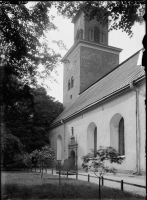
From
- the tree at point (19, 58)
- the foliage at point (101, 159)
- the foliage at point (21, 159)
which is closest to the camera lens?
the tree at point (19, 58)

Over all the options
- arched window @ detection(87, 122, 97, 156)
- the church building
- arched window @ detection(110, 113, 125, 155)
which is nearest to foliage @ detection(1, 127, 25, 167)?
the church building

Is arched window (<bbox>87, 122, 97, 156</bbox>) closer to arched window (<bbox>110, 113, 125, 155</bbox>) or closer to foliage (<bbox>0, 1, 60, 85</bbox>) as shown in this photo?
arched window (<bbox>110, 113, 125, 155</bbox>)

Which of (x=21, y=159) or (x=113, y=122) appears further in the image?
(x=113, y=122)

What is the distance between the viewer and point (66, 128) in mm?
17906

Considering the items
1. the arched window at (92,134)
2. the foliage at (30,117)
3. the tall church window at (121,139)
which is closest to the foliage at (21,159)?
the foliage at (30,117)

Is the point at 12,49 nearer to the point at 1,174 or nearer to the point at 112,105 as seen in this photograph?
the point at 1,174

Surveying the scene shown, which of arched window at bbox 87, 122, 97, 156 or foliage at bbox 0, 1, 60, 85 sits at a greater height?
foliage at bbox 0, 1, 60, 85

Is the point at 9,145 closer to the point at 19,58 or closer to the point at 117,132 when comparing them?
the point at 19,58

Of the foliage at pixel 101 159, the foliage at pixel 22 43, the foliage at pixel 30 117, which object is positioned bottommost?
the foliage at pixel 101 159

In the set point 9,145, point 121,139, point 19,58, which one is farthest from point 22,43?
point 121,139

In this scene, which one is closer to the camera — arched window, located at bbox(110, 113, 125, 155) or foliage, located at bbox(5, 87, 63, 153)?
foliage, located at bbox(5, 87, 63, 153)

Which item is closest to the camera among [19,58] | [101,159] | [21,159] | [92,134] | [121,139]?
[19,58]

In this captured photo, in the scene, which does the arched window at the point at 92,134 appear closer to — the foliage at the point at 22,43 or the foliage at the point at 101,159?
the foliage at the point at 101,159

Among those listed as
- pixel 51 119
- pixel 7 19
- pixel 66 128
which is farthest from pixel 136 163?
pixel 7 19
